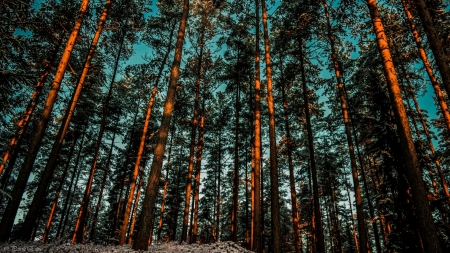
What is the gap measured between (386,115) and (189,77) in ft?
43.6

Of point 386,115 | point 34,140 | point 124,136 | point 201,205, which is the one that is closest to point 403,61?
point 386,115

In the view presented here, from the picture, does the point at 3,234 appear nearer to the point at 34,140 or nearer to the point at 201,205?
the point at 34,140

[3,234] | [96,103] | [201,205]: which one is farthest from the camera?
[201,205]

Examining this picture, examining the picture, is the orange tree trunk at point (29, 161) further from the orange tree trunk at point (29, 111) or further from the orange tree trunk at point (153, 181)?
the orange tree trunk at point (29, 111)

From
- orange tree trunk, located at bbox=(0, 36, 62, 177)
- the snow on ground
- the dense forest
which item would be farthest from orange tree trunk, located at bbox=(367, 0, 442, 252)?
orange tree trunk, located at bbox=(0, 36, 62, 177)

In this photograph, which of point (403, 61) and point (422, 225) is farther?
point (403, 61)

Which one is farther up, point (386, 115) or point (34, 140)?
point (386, 115)

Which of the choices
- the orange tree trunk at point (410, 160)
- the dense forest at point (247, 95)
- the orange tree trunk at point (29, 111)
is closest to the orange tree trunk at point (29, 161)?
the dense forest at point (247, 95)

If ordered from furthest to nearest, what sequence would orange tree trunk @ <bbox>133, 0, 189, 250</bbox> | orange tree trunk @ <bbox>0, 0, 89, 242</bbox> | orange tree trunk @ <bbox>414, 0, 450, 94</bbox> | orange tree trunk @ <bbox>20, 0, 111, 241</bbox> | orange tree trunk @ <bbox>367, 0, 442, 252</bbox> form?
orange tree trunk @ <bbox>20, 0, 111, 241</bbox>
orange tree trunk @ <bbox>0, 0, 89, 242</bbox>
orange tree trunk @ <bbox>133, 0, 189, 250</bbox>
orange tree trunk @ <bbox>414, 0, 450, 94</bbox>
orange tree trunk @ <bbox>367, 0, 442, 252</bbox>

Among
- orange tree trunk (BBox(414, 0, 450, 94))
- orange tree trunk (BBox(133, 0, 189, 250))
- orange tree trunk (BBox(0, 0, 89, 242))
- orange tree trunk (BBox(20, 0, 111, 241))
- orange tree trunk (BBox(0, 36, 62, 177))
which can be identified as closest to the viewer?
orange tree trunk (BBox(414, 0, 450, 94))

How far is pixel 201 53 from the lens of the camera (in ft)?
54.1

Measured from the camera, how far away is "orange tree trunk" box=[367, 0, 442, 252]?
5.15 m

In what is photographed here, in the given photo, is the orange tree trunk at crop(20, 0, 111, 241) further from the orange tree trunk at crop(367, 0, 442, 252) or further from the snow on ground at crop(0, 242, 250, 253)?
the orange tree trunk at crop(367, 0, 442, 252)

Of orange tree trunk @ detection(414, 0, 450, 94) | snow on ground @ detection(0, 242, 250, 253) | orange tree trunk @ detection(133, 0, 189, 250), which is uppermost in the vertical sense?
orange tree trunk @ detection(414, 0, 450, 94)
